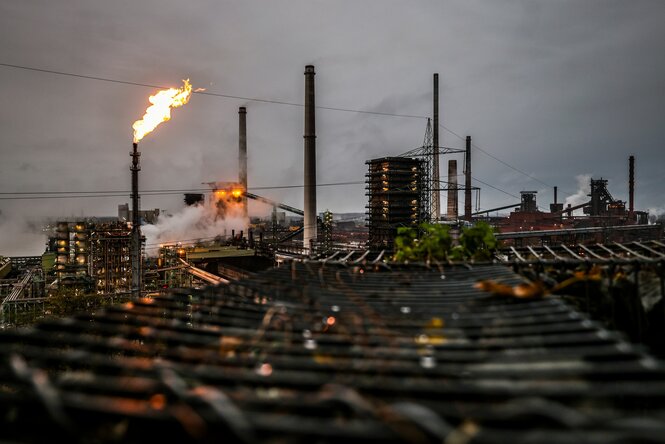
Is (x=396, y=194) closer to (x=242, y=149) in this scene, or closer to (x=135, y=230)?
(x=135, y=230)

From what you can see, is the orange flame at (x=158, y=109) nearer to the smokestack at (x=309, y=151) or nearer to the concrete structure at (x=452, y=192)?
the smokestack at (x=309, y=151)

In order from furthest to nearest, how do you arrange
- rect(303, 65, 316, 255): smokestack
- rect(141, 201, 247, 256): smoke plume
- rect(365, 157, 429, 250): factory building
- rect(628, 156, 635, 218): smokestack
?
1. rect(628, 156, 635, 218): smokestack
2. rect(141, 201, 247, 256): smoke plume
3. rect(303, 65, 316, 255): smokestack
4. rect(365, 157, 429, 250): factory building

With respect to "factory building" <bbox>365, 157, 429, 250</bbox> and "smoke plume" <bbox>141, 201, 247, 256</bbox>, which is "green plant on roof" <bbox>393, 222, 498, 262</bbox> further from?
"smoke plume" <bbox>141, 201, 247, 256</bbox>

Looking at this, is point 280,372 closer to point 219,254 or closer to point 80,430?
point 80,430

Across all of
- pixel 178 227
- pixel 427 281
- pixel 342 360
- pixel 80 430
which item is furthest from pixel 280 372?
pixel 178 227

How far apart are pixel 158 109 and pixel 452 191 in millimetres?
34527

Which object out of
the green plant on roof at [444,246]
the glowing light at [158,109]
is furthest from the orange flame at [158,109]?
the green plant on roof at [444,246]

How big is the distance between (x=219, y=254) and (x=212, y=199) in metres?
15.0

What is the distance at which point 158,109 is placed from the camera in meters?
17.1

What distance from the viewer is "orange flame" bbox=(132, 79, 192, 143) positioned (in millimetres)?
16812

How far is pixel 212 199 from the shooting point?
146ft

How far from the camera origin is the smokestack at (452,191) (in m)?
44.5

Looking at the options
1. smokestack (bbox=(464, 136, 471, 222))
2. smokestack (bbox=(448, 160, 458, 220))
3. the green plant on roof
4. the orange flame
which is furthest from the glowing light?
smokestack (bbox=(464, 136, 471, 222))

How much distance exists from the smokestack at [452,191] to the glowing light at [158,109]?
31667 mm
